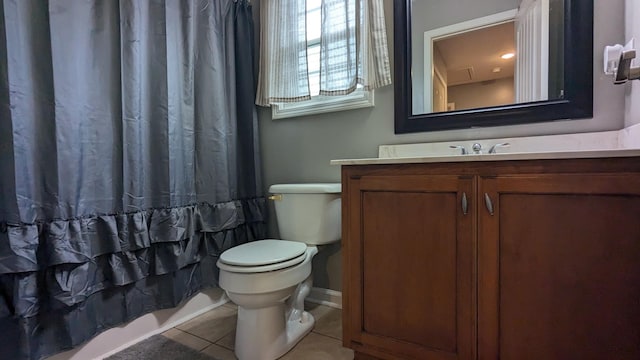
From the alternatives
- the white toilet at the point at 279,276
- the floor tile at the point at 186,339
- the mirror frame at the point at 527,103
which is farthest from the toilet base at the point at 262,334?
the mirror frame at the point at 527,103

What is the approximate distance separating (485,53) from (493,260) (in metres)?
1.02

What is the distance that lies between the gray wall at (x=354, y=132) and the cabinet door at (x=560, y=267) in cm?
57

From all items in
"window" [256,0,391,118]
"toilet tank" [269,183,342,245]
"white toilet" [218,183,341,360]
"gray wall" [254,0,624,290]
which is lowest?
"white toilet" [218,183,341,360]

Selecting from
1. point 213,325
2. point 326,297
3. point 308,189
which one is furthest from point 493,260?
point 213,325

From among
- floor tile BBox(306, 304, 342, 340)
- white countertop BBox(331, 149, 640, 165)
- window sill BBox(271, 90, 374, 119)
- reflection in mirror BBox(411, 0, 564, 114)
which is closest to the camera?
white countertop BBox(331, 149, 640, 165)

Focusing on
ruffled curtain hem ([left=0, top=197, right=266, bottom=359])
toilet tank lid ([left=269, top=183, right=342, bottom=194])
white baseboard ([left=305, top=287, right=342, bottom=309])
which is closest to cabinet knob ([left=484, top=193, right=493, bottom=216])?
toilet tank lid ([left=269, top=183, right=342, bottom=194])

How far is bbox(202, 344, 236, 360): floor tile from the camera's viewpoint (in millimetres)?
1351

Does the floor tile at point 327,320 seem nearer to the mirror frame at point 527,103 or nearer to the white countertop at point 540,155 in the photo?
the white countertop at point 540,155

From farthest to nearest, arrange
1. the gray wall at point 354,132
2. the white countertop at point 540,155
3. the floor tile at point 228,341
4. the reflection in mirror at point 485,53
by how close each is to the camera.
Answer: the floor tile at point 228,341 < the reflection in mirror at point 485,53 < the gray wall at point 354,132 < the white countertop at point 540,155

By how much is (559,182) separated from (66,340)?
1.79m

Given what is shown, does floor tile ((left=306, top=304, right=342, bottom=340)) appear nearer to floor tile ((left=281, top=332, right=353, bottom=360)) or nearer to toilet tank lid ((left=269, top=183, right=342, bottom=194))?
floor tile ((left=281, top=332, right=353, bottom=360))

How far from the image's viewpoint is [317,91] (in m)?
1.84

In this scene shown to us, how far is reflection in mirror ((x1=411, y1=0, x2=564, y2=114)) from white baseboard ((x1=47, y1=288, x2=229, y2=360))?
1618 mm

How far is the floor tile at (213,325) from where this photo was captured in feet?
5.09
